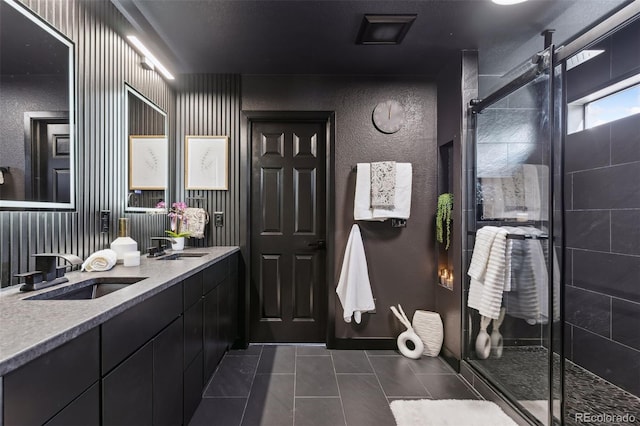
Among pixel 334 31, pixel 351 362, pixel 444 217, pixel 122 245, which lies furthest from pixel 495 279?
pixel 122 245

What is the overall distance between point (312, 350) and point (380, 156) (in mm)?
1908

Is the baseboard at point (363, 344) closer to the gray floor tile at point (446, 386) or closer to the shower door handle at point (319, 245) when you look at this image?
the gray floor tile at point (446, 386)

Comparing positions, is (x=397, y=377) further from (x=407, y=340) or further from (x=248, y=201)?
(x=248, y=201)

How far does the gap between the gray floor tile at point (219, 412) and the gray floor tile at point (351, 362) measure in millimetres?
820

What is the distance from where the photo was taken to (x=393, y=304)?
2.81 m

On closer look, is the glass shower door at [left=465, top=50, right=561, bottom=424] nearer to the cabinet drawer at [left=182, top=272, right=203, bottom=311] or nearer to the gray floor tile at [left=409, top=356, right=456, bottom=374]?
the gray floor tile at [left=409, top=356, right=456, bottom=374]

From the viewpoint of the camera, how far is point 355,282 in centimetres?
265

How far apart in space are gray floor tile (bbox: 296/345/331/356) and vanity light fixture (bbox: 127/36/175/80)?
8.78ft

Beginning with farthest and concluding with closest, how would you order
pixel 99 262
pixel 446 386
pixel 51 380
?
pixel 446 386
pixel 99 262
pixel 51 380

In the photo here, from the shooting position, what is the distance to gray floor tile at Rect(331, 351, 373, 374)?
2406 millimetres

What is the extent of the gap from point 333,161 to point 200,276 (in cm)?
157

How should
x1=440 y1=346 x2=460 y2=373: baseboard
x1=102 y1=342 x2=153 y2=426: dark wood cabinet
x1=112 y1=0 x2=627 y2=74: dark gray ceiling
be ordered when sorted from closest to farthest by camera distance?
x1=102 y1=342 x2=153 y2=426: dark wood cabinet
x1=112 y1=0 x2=627 y2=74: dark gray ceiling
x1=440 y1=346 x2=460 y2=373: baseboard

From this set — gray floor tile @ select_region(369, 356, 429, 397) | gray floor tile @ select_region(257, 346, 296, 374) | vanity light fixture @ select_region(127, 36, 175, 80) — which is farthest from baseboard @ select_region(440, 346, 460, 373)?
vanity light fixture @ select_region(127, 36, 175, 80)

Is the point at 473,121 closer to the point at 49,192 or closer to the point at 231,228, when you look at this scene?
the point at 231,228
